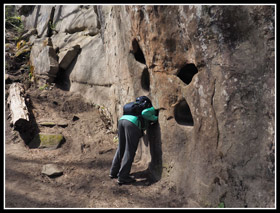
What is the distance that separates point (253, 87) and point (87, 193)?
3238 mm

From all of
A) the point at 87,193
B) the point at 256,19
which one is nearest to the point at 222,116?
the point at 256,19

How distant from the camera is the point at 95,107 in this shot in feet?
26.3

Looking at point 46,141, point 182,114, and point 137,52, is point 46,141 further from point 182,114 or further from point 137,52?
point 182,114

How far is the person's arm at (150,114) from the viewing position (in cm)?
439

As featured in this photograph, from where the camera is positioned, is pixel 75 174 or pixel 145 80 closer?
pixel 75 174

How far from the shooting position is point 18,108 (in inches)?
261

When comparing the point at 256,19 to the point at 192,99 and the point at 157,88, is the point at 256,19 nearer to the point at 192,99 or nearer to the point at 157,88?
the point at 192,99

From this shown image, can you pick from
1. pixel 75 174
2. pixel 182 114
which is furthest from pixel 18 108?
pixel 182 114

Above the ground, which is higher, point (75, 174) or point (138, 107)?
point (138, 107)

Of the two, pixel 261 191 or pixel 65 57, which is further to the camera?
pixel 65 57

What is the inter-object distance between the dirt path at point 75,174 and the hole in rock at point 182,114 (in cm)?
118

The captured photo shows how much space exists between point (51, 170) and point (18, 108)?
2.73 meters

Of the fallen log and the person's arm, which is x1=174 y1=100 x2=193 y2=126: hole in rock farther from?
the fallen log

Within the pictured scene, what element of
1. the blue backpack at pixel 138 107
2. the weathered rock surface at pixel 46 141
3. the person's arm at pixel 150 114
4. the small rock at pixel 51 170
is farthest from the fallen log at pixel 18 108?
the person's arm at pixel 150 114
